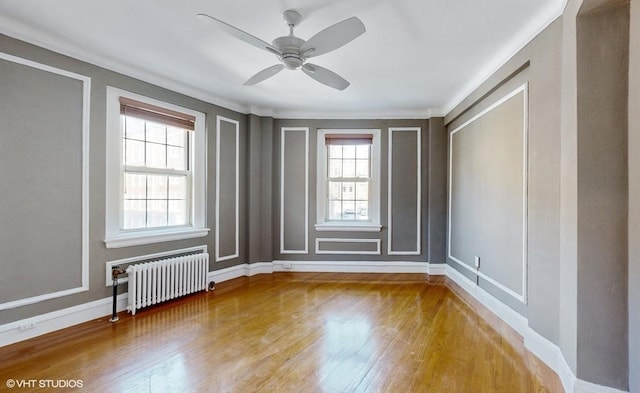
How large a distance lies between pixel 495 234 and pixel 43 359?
4069mm

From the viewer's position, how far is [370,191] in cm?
500

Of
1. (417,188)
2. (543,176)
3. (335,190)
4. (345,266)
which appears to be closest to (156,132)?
(335,190)

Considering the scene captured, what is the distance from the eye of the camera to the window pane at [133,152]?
336 cm

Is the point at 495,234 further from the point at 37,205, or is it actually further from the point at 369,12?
the point at 37,205

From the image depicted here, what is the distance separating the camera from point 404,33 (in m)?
2.52

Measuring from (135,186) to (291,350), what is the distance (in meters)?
2.46

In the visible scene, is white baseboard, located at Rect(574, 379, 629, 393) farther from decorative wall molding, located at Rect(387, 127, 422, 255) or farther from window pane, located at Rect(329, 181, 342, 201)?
window pane, located at Rect(329, 181, 342, 201)

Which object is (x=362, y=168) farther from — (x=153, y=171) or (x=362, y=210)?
(x=153, y=171)

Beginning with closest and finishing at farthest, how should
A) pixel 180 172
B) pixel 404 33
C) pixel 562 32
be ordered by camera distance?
pixel 562 32
pixel 404 33
pixel 180 172

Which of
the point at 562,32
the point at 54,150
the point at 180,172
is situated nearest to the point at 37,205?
the point at 54,150

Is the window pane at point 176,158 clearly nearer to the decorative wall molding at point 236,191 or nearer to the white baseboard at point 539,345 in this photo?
the decorative wall molding at point 236,191

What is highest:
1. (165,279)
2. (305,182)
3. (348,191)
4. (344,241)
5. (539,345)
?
(305,182)

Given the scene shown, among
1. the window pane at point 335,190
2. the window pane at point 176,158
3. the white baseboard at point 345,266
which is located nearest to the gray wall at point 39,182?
the window pane at point 176,158

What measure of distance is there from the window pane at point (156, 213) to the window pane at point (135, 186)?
0.15 metres
